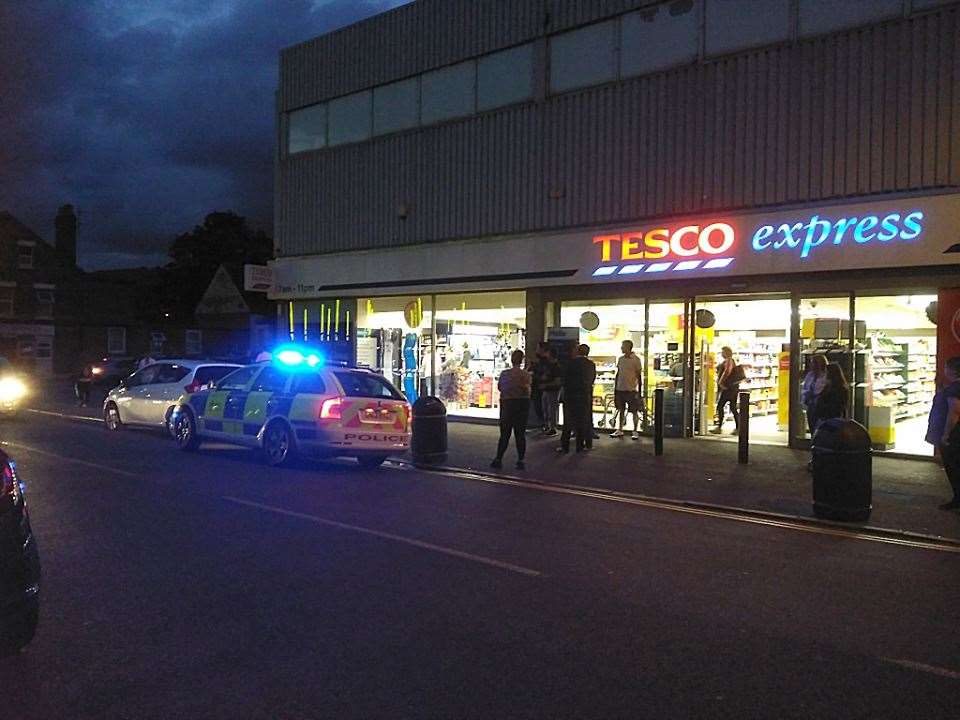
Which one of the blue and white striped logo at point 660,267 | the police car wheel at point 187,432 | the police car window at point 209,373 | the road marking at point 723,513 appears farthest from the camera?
the police car window at point 209,373

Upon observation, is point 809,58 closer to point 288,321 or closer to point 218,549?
point 218,549

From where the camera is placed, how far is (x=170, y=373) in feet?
55.2

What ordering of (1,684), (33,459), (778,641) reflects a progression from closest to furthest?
(1,684)
(778,641)
(33,459)

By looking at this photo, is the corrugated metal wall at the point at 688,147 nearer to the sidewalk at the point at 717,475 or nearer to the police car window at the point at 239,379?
the sidewalk at the point at 717,475

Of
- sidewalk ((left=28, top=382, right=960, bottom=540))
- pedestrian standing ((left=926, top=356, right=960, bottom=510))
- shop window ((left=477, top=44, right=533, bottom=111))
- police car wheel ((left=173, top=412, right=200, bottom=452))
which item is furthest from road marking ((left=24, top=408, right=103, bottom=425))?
pedestrian standing ((left=926, top=356, right=960, bottom=510))

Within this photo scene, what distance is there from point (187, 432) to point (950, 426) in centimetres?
1092

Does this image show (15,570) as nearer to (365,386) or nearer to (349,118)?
(365,386)

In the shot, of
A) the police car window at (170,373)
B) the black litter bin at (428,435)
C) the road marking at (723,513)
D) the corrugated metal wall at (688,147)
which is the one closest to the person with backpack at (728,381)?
the corrugated metal wall at (688,147)

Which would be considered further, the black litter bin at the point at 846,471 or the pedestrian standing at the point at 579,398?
the pedestrian standing at the point at 579,398

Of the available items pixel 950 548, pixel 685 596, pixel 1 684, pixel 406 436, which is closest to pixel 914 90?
pixel 950 548

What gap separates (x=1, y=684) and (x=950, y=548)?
7.93 m

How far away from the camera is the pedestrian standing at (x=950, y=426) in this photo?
9.45m

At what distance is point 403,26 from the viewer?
69.9 ft

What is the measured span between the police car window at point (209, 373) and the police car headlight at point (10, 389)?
17.9 ft
